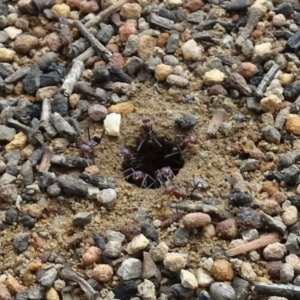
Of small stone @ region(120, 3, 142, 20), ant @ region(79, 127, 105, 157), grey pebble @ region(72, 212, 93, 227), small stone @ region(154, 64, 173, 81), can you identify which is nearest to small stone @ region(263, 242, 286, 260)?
grey pebble @ region(72, 212, 93, 227)

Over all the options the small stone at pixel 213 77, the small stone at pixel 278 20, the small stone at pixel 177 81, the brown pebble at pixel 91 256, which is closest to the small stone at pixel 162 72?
the small stone at pixel 177 81

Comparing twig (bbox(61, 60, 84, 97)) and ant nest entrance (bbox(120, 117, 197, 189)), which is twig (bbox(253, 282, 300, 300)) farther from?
twig (bbox(61, 60, 84, 97))

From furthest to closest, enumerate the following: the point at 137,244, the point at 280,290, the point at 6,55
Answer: the point at 6,55
the point at 137,244
the point at 280,290

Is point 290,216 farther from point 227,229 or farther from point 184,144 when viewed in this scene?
point 184,144

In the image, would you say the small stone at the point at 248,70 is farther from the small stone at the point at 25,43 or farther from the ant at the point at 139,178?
the small stone at the point at 25,43

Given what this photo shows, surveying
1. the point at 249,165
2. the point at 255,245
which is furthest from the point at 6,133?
the point at 255,245

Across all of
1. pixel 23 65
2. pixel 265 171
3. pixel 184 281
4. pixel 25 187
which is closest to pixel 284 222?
pixel 265 171

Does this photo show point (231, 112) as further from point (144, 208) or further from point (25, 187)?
point (25, 187)
